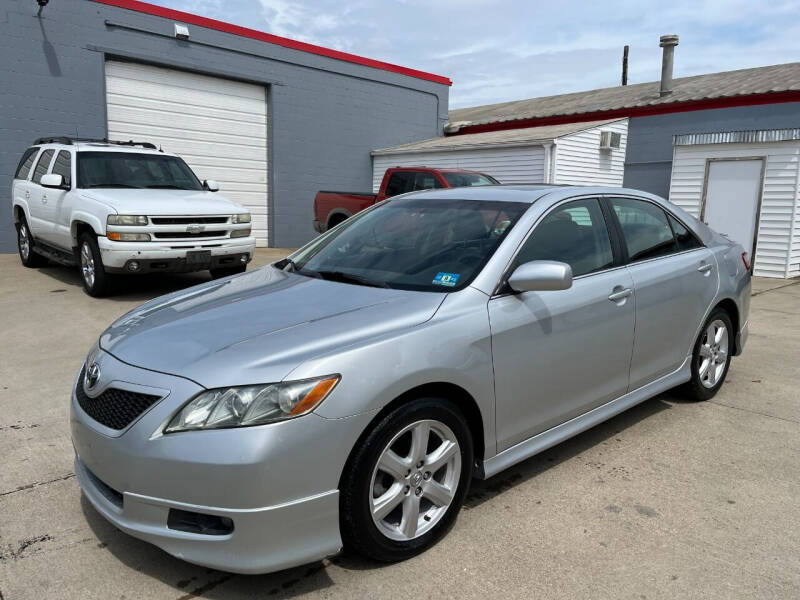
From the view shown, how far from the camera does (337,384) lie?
2.39 m

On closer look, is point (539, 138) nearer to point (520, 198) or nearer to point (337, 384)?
point (520, 198)

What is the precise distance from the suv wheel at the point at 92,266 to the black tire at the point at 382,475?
6.22 meters

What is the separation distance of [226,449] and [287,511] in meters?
0.32

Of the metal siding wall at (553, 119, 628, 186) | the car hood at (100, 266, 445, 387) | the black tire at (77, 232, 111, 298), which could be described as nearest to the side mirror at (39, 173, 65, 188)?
the black tire at (77, 232, 111, 298)

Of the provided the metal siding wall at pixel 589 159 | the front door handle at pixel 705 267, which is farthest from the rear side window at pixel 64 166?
the metal siding wall at pixel 589 159

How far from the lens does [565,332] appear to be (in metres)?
3.30

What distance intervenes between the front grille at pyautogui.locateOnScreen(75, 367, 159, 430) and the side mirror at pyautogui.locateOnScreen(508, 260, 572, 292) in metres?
1.65

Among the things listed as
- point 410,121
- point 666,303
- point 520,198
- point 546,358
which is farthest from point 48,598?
point 410,121

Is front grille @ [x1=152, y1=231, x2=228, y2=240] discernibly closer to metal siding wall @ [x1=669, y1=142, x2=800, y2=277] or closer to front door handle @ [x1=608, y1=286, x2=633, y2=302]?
front door handle @ [x1=608, y1=286, x2=633, y2=302]

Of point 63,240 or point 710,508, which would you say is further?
point 63,240

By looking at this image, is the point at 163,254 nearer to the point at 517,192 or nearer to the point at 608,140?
the point at 517,192

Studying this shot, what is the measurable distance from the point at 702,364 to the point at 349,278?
2.81 m

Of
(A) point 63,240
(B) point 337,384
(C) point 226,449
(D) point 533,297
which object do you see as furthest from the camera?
(A) point 63,240

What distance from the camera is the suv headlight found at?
7.40 metres
